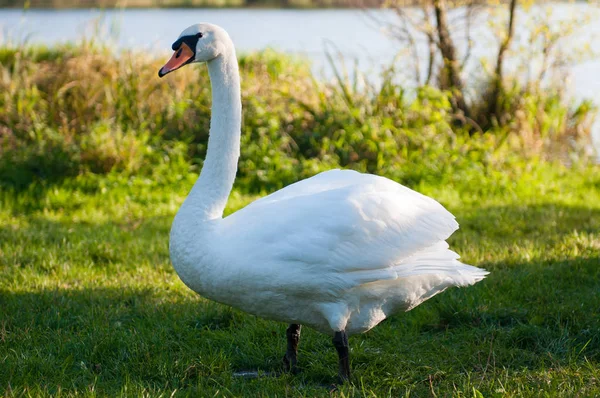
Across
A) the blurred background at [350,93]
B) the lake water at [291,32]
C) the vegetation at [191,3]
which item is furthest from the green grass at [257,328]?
the vegetation at [191,3]

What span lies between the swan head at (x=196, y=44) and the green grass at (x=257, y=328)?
151 cm

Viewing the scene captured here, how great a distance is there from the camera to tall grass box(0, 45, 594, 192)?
25.5 feet

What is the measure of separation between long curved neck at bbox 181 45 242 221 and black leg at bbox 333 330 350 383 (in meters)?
0.81

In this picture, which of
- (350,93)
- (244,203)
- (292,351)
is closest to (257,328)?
(292,351)

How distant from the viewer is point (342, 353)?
11.7 ft

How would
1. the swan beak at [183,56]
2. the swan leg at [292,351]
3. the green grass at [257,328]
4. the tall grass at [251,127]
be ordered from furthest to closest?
the tall grass at [251,127]
the swan leg at [292,351]
the green grass at [257,328]
the swan beak at [183,56]

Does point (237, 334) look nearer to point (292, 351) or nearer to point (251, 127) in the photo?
point (292, 351)

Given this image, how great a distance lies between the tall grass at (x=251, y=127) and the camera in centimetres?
777

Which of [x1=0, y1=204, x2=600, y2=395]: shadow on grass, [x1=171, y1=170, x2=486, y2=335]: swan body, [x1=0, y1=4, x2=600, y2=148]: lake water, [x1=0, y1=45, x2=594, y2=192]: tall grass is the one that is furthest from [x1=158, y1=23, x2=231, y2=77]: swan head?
[x1=0, y1=4, x2=600, y2=148]: lake water

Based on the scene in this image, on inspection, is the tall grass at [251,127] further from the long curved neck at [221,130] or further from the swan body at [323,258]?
the swan body at [323,258]

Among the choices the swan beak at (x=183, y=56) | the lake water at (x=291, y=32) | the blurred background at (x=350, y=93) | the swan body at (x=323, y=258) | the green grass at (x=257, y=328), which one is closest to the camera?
the swan body at (x=323, y=258)

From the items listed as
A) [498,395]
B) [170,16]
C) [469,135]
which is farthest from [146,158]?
[170,16]

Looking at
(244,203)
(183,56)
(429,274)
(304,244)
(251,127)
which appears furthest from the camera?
(251,127)

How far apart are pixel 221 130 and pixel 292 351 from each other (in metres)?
1.19
